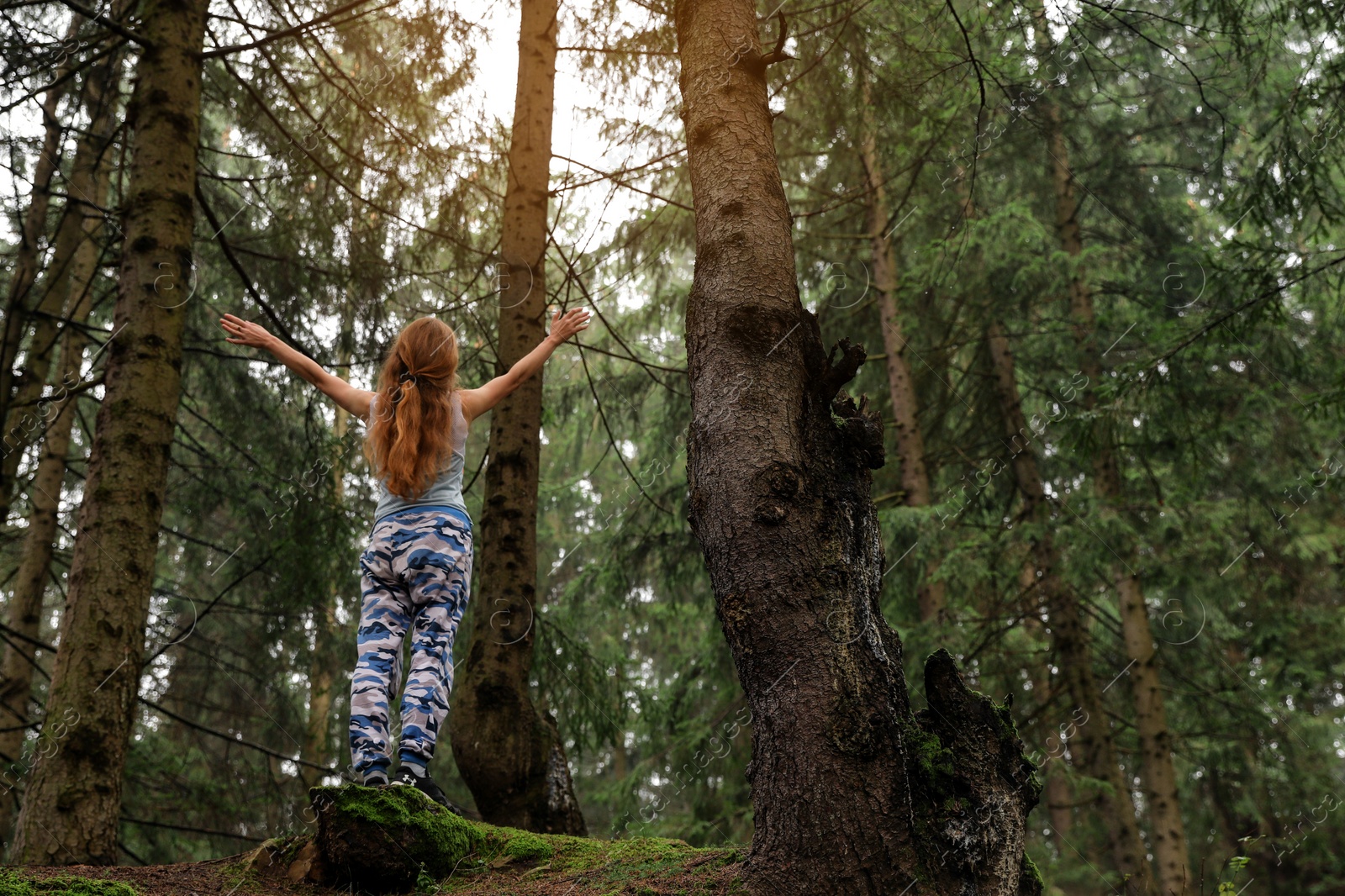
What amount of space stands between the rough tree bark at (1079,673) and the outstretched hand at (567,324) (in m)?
5.85

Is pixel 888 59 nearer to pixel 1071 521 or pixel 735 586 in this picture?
pixel 1071 521

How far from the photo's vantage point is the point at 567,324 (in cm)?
390

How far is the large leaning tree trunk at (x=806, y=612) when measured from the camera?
94.7 inches

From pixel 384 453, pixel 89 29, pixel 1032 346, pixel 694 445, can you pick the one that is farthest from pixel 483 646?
pixel 1032 346

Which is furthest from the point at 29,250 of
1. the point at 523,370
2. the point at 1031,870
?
the point at 1031,870

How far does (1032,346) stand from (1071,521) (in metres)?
3.52

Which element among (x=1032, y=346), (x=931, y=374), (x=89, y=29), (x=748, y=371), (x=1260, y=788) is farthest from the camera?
(x=1260, y=788)

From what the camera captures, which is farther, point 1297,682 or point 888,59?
point 1297,682

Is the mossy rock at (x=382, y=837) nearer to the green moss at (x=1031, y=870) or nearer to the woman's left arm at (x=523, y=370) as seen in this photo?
the woman's left arm at (x=523, y=370)

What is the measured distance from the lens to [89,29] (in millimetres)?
7699

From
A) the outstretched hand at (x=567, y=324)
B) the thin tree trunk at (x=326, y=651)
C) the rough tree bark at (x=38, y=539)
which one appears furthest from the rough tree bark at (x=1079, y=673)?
the rough tree bark at (x=38, y=539)

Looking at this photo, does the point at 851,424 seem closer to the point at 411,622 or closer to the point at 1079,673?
the point at 411,622

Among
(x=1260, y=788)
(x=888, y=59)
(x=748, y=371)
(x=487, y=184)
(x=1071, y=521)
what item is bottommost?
(x=1260, y=788)

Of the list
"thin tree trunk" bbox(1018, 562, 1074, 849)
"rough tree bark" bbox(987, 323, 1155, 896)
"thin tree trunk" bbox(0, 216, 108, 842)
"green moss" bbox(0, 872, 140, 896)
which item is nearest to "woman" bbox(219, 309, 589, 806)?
"green moss" bbox(0, 872, 140, 896)
